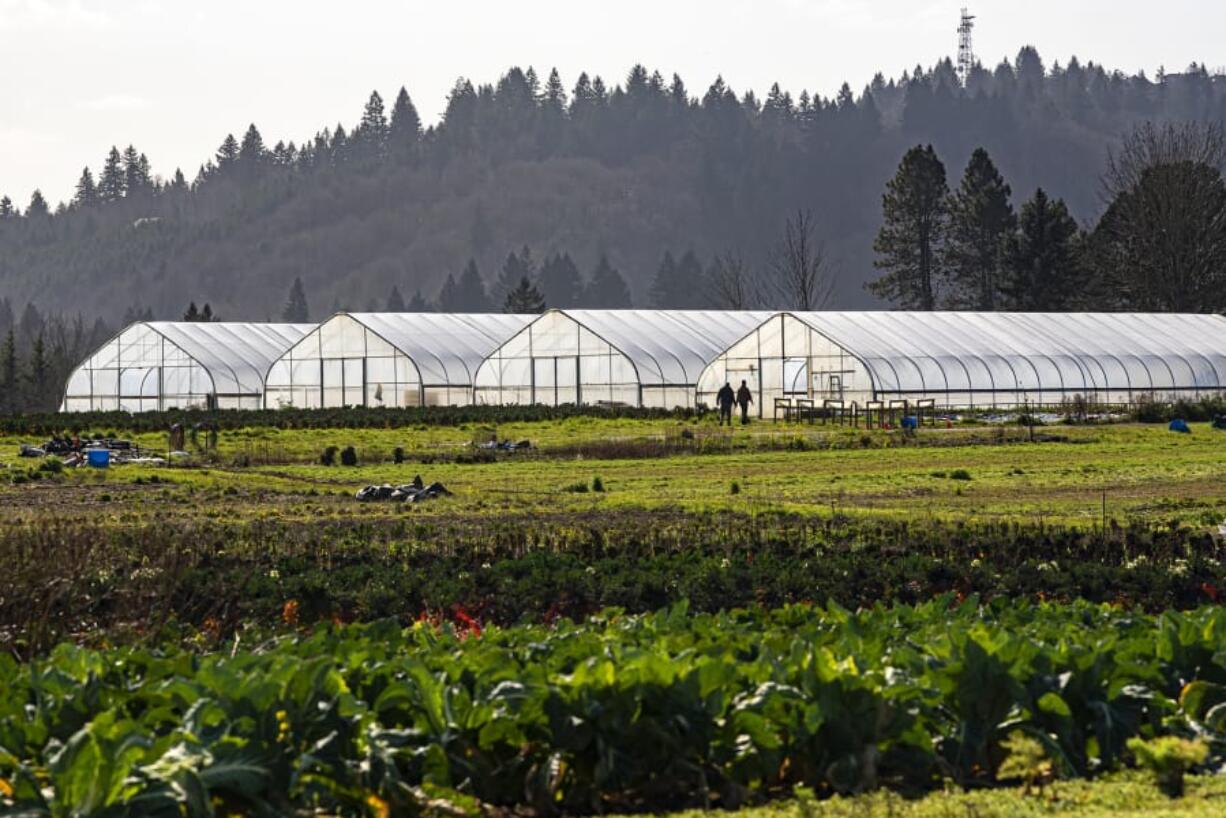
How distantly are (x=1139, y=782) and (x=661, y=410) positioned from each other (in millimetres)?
47666

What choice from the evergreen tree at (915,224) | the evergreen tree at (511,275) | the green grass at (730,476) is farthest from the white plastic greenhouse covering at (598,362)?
the evergreen tree at (511,275)

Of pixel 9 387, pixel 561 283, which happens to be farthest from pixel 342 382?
pixel 561 283

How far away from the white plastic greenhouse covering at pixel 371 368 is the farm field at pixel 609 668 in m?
43.2

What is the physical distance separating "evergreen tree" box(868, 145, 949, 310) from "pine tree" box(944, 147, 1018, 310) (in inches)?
45.5

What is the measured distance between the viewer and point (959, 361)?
58.0 metres

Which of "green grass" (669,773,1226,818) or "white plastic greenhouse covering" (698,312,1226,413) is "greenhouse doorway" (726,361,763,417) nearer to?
"white plastic greenhouse covering" (698,312,1226,413)

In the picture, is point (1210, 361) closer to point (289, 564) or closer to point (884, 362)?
point (884, 362)

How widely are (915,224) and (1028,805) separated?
101323 mm

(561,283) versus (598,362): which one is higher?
(561,283)

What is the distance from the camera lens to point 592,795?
28.9 ft

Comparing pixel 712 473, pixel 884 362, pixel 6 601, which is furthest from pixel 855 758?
pixel 884 362

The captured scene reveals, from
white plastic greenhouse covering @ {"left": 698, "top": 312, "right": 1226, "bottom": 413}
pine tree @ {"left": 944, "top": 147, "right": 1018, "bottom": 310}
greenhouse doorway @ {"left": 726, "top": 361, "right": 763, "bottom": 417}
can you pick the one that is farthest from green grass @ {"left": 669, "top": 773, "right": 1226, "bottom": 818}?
pine tree @ {"left": 944, "top": 147, "right": 1018, "bottom": 310}

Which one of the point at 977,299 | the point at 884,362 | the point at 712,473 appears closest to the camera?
the point at 712,473

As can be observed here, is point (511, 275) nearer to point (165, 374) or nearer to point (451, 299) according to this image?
point (451, 299)
